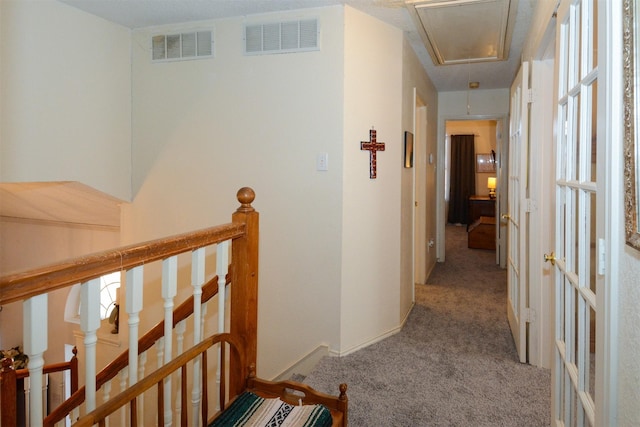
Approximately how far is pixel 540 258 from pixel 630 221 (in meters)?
1.76

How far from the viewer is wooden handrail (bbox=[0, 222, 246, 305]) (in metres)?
0.87

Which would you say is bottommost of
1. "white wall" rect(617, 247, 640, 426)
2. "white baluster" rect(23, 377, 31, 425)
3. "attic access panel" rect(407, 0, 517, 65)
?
"white baluster" rect(23, 377, 31, 425)

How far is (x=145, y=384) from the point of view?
1226mm

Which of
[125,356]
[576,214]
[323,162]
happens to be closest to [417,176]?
[323,162]

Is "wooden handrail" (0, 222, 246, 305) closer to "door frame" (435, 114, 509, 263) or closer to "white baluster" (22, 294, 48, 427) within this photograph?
"white baluster" (22, 294, 48, 427)

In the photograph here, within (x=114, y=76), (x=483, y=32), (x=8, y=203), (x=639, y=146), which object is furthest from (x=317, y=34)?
(x=8, y=203)

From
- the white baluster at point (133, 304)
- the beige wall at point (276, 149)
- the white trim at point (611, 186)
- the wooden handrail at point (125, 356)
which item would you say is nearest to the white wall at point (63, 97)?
the beige wall at point (276, 149)

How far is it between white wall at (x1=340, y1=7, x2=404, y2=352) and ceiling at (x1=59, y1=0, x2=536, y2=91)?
7.0 inches

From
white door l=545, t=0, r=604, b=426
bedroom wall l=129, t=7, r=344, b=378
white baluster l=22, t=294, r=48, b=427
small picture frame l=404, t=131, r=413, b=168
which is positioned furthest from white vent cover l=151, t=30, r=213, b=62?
white baluster l=22, t=294, r=48, b=427

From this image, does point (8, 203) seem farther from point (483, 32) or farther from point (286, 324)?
point (483, 32)

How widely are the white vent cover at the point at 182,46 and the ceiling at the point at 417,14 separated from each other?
0.10m

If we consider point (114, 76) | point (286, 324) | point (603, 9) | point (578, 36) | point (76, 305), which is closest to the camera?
point (603, 9)

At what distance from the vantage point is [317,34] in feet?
8.95

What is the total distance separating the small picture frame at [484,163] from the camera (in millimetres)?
9125
